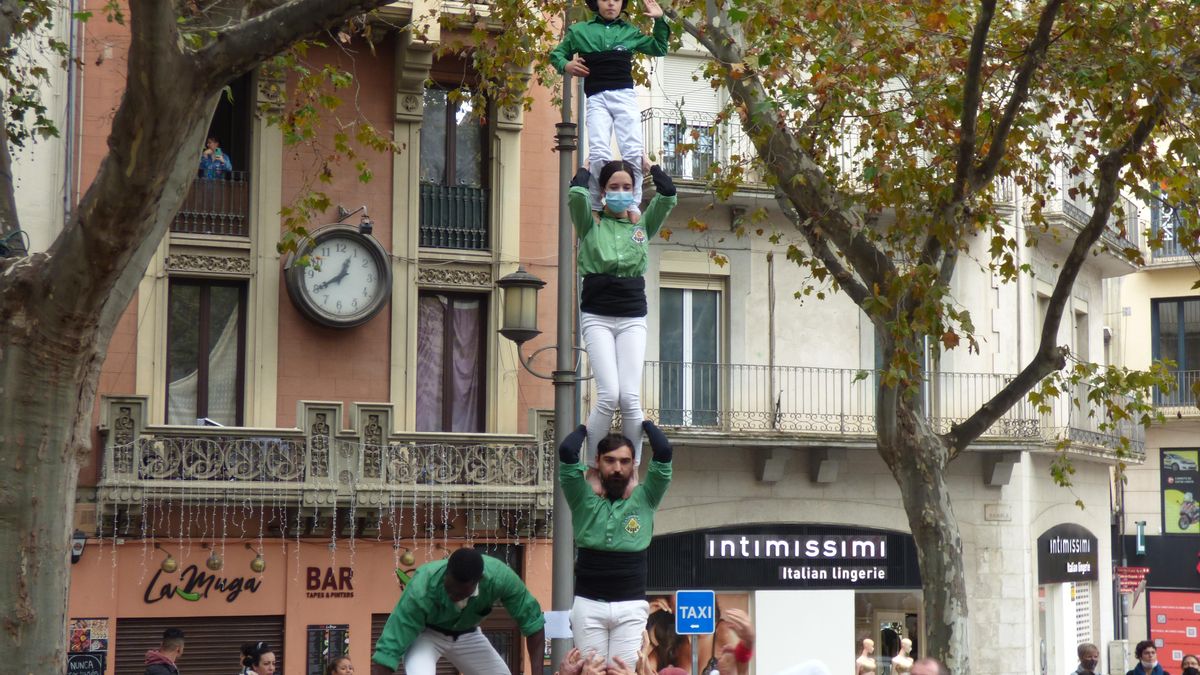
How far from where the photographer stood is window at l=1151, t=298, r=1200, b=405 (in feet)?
125

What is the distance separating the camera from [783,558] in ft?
87.1

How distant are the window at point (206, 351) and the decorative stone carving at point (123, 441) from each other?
1.12 meters

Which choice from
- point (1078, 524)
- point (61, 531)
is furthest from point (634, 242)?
point (1078, 524)

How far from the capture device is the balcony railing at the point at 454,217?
79.8 ft

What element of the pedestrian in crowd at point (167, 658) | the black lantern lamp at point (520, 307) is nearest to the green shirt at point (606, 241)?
the pedestrian in crowd at point (167, 658)

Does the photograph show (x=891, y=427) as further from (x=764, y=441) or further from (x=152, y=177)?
(x=764, y=441)

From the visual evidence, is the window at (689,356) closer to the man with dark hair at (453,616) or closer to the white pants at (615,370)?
the man with dark hair at (453,616)

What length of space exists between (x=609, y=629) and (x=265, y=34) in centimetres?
434

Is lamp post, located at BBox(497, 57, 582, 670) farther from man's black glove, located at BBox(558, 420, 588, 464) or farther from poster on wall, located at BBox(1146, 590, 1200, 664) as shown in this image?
poster on wall, located at BBox(1146, 590, 1200, 664)

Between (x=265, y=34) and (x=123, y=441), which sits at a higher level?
(x=265, y=34)

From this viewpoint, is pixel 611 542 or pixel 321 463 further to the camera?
pixel 321 463

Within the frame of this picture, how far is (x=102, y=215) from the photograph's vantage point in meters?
10.5

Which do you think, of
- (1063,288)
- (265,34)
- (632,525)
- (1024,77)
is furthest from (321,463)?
(632,525)

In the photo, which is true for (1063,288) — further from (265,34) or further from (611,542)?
(265,34)
